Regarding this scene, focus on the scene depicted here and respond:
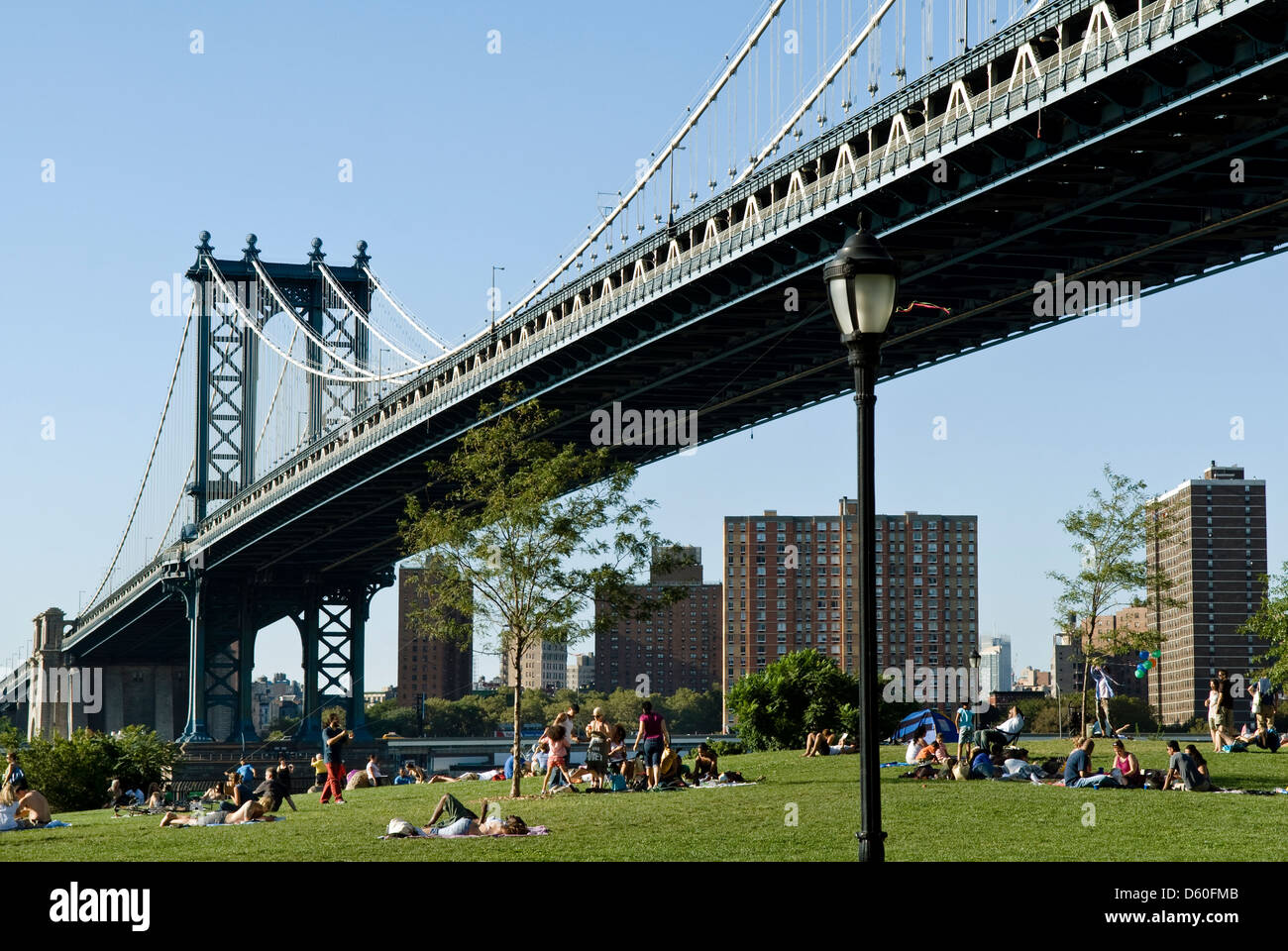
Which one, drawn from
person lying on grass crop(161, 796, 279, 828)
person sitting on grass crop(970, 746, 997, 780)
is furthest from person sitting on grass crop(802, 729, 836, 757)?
person lying on grass crop(161, 796, 279, 828)

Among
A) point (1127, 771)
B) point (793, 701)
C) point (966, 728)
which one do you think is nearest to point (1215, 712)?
point (966, 728)

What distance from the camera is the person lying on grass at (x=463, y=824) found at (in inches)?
869

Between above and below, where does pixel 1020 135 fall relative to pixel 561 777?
above

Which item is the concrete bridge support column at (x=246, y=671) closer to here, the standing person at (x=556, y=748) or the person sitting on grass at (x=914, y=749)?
the person sitting on grass at (x=914, y=749)

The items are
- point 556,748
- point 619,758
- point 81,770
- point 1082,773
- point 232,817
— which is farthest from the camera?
point 81,770

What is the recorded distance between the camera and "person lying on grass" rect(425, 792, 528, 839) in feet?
72.4

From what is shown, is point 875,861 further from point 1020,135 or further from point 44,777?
point 44,777

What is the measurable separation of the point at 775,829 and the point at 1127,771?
793 cm

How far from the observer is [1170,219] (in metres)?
38.0

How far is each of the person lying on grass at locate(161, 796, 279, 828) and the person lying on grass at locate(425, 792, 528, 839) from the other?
13.9 feet

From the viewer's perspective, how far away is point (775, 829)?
2175 cm

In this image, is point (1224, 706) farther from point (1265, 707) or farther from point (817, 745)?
point (817, 745)
